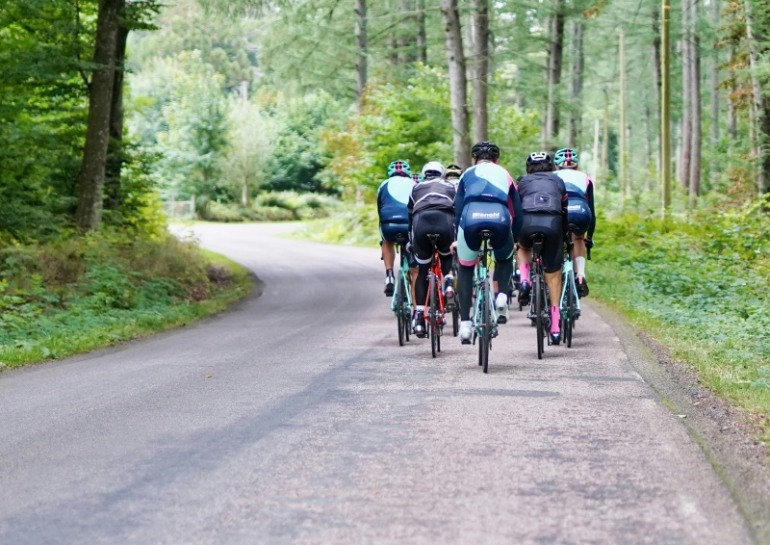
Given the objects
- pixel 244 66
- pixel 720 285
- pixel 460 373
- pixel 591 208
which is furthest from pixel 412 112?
pixel 244 66

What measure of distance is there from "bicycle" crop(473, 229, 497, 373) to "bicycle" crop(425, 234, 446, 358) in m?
0.79

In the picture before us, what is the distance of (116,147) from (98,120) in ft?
7.47

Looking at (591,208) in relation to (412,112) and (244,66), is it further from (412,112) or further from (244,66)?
(244,66)

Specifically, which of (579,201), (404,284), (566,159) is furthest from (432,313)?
(566,159)

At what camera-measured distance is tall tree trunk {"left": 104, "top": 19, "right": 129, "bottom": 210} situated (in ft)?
74.3

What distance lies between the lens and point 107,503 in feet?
16.9

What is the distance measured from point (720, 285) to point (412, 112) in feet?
69.5

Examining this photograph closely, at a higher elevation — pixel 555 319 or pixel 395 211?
pixel 395 211

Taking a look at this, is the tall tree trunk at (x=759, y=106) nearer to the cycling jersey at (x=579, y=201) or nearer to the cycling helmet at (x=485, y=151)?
the cycling jersey at (x=579, y=201)

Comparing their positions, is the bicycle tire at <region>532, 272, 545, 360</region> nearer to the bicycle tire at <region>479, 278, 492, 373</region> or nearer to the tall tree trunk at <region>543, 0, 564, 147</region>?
the bicycle tire at <region>479, 278, 492, 373</region>

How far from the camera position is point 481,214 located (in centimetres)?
991

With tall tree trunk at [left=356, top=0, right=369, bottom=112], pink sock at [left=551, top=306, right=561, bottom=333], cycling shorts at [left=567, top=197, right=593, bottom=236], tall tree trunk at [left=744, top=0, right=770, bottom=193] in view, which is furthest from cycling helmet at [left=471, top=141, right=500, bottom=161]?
tall tree trunk at [left=356, top=0, right=369, bottom=112]

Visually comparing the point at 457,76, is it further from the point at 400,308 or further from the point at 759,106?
the point at 400,308

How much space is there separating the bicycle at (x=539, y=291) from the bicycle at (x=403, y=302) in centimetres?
162
